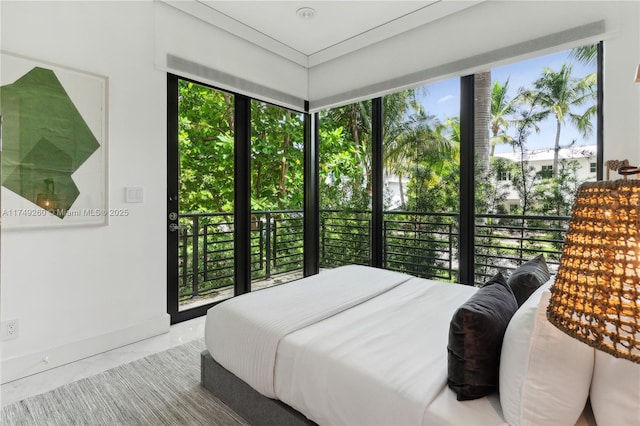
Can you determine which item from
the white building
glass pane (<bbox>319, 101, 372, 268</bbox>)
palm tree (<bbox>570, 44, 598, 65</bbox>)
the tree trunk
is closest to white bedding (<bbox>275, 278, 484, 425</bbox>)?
the white building

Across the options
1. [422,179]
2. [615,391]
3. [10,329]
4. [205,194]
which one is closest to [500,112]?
[422,179]

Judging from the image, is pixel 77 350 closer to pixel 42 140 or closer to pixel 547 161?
pixel 42 140

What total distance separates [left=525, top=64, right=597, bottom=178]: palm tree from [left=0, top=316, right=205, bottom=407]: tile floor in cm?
323

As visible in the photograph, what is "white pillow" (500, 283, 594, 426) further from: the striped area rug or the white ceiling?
the white ceiling

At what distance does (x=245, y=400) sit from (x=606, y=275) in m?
1.59

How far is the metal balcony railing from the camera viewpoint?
9.35ft

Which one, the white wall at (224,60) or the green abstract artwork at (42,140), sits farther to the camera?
the white wall at (224,60)

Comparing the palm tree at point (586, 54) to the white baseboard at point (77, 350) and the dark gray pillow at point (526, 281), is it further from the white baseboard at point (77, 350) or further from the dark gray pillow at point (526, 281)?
the white baseboard at point (77, 350)

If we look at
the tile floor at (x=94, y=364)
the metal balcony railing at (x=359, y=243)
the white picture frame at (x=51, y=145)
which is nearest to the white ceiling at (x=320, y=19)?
the white picture frame at (x=51, y=145)

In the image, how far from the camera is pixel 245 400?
5.38 feet

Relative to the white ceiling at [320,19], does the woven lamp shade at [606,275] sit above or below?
below

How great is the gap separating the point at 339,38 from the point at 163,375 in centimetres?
332

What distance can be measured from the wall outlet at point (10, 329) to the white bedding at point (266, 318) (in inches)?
49.4

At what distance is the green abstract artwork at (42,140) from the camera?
204cm
